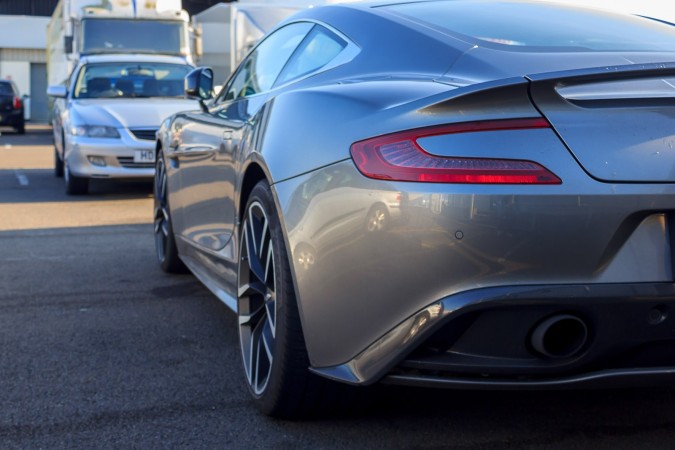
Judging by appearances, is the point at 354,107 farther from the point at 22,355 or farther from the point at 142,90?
the point at 142,90

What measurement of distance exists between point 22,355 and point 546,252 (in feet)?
8.47

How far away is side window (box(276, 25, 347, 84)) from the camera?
3805mm

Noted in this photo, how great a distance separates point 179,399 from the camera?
360 centimetres

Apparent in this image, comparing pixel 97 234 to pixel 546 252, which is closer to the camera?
pixel 546 252

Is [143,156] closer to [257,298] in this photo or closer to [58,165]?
[58,165]

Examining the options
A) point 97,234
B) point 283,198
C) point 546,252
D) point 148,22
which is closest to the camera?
point 546,252

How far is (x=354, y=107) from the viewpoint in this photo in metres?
2.89

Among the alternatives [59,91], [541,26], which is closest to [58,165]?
[59,91]

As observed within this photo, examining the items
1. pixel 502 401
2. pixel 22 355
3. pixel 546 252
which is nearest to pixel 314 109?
pixel 546 252

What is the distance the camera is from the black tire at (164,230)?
5816mm

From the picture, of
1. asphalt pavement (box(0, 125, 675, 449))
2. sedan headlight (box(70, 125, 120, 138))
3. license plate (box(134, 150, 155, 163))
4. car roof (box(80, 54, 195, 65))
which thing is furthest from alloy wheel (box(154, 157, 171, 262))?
car roof (box(80, 54, 195, 65))

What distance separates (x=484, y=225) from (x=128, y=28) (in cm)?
1503

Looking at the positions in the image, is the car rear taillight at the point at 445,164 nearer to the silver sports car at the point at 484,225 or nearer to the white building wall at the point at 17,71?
the silver sports car at the point at 484,225

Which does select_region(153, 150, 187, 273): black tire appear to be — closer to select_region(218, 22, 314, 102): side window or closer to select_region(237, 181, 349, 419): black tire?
select_region(218, 22, 314, 102): side window
